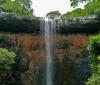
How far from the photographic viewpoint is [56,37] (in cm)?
1912

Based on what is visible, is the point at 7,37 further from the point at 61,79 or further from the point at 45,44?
the point at 61,79

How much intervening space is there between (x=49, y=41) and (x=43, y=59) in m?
1.27

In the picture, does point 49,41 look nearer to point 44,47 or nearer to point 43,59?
point 44,47

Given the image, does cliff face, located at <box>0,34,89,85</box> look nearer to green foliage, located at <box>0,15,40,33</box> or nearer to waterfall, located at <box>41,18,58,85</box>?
waterfall, located at <box>41,18,58,85</box>

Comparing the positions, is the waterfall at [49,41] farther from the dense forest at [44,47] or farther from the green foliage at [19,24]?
the green foliage at [19,24]

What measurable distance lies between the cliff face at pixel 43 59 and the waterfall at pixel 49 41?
8.6 inches

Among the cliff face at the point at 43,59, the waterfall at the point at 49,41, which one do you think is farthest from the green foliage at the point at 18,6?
the cliff face at the point at 43,59

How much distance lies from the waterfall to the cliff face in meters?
0.22

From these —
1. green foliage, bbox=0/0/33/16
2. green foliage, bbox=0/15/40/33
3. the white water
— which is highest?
green foliage, bbox=0/0/33/16

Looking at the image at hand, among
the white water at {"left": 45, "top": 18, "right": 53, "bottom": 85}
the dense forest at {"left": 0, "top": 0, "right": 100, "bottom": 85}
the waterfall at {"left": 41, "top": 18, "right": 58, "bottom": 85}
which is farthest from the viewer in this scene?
the waterfall at {"left": 41, "top": 18, "right": 58, "bottom": 85}

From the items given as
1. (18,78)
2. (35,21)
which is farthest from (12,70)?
(35,21)

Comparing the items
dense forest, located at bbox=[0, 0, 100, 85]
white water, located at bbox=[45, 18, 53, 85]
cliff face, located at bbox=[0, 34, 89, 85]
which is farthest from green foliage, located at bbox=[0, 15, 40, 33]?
cliff face, located at bbox=[0, 34, 89, 85]

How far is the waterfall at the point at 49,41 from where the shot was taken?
18234mm

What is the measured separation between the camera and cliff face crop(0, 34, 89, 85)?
56.0 feet
